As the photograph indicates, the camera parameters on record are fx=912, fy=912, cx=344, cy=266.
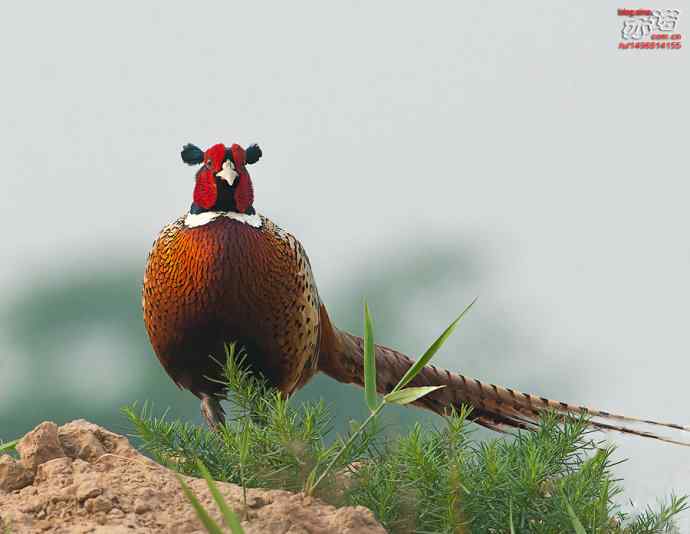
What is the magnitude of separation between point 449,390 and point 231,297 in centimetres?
137

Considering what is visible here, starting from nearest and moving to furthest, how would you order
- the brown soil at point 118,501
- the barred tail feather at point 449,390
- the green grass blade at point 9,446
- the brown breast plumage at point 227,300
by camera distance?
1. the brown soil at point 118,501
2. the green grass blade at point 9,446
3. the brown breast plumage at point 227,300
4. the barred tail feather at point 449,390

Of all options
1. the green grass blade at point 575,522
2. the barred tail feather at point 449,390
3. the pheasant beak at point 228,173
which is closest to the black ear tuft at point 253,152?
the pheasant beak at point 228,173

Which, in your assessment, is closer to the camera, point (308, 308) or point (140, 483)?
point (140, 483)

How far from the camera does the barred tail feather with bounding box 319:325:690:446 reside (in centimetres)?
479

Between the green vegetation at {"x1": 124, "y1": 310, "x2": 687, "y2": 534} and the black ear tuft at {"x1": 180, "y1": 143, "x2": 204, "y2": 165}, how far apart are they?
5.29 ft

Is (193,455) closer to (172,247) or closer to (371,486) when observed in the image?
(371,486)

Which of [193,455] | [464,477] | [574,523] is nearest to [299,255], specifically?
[193,455]

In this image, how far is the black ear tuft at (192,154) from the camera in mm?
4602

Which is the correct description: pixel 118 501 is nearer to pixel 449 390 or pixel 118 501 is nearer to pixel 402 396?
pixel 402 396

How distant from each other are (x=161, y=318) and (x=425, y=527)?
198cm

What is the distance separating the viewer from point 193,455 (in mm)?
3354

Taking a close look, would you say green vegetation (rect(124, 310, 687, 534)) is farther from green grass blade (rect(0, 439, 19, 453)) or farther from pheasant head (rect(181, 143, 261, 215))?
pheasant head (rect(181, 143, 261, 215))

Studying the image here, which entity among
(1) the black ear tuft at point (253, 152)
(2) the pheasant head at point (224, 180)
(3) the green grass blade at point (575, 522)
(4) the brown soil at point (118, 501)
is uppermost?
(1) the black ear tuft at point (253, 152)

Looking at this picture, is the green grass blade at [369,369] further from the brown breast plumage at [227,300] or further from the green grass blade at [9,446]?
the brown breast plumage at [227,300]
